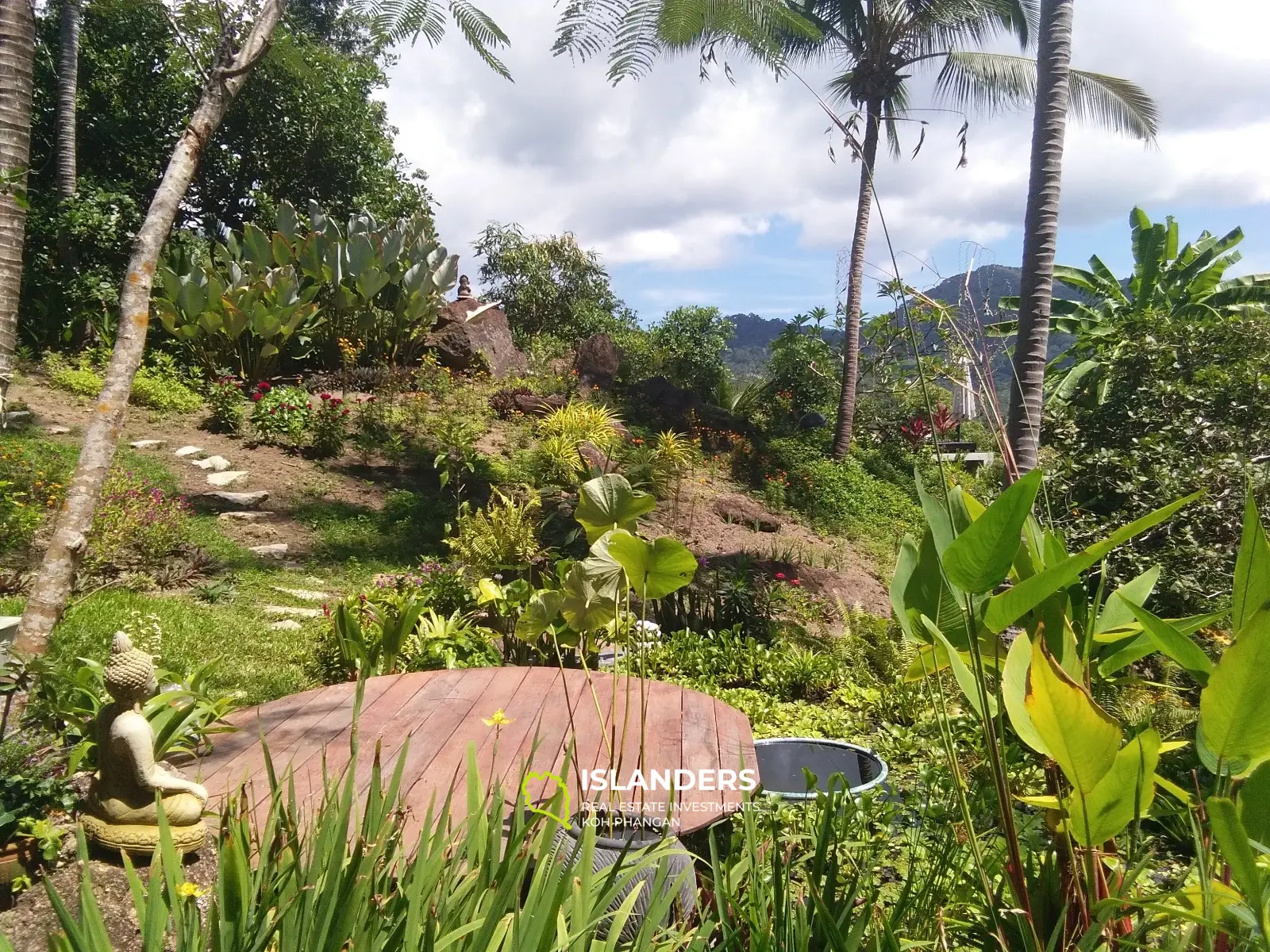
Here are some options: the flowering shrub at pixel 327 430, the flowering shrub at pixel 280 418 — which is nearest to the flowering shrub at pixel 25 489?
the flowering shrub at pixel 280 418

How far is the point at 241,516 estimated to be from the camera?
674 cm

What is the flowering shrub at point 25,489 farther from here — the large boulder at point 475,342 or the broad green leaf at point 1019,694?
the large boulder at point 475,342

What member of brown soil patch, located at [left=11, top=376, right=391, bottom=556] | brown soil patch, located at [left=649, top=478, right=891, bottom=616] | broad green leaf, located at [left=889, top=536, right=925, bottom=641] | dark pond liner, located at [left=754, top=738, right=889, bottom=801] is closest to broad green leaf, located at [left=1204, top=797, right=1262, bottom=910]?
broad green leaf, located at [left=889, top=536, right=925, bottom=641]

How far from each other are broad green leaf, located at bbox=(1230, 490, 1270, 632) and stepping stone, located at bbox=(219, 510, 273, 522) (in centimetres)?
705

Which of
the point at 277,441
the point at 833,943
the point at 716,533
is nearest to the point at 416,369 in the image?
the point at 277,441

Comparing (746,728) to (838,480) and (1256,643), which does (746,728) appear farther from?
(838,480)

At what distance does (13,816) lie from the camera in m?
1.84

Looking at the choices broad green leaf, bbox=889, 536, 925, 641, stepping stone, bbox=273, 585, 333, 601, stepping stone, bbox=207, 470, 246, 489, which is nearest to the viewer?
broad green leaf, bbox=889, 536, 925, 641

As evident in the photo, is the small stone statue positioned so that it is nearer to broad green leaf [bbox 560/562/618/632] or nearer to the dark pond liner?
broad green leaf [bbox 560/562/618/632]

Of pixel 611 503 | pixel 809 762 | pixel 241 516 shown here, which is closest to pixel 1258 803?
pixel 611 503

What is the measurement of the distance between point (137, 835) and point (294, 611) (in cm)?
363

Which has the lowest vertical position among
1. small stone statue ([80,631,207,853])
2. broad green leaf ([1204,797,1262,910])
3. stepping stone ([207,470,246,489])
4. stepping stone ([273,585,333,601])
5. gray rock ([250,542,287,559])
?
stepping stone ([273,585,333,601])

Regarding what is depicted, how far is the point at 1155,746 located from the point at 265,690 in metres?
3.82

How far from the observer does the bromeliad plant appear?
0.72m
